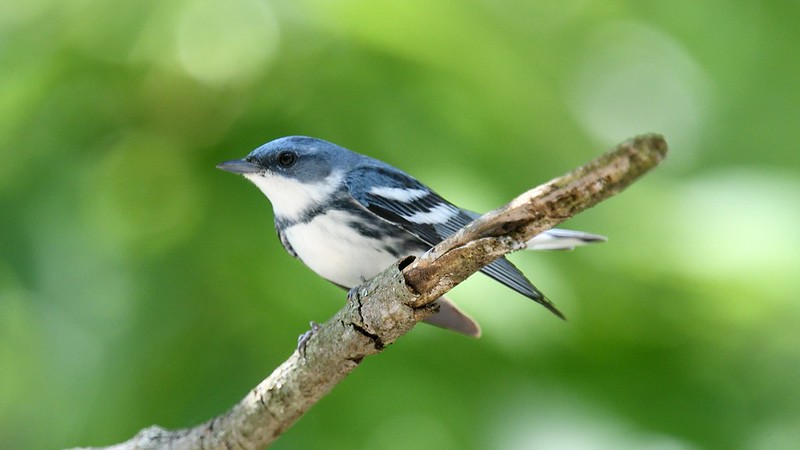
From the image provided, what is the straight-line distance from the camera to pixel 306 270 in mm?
1666

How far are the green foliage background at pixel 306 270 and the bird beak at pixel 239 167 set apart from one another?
183 mm

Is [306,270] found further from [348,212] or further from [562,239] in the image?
[562,239]

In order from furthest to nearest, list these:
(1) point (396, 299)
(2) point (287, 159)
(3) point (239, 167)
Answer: (2) point (287, 159)
(3) point (239, 167)
(1) point (396, 299)

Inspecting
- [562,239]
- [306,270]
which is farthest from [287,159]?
[562,239]

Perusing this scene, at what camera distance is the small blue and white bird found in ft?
4.78

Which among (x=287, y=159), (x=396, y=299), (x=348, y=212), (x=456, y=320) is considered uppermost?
(x=287, y=159)

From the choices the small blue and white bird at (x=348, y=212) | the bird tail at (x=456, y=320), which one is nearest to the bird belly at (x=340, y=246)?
the small blue and white bird at (x=348, y=212)

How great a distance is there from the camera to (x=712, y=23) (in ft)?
8.48

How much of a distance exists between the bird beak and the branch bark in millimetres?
347

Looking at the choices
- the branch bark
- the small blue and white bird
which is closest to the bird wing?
the small blue and white bird

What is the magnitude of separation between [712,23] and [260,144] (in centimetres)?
159

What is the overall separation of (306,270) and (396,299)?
598 mm

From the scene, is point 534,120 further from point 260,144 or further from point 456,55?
point 260,144

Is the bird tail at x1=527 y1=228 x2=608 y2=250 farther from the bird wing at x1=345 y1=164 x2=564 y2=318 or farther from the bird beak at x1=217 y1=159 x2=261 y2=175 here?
the bird beak at x1=217 y1=159 x2=261 y2=175
